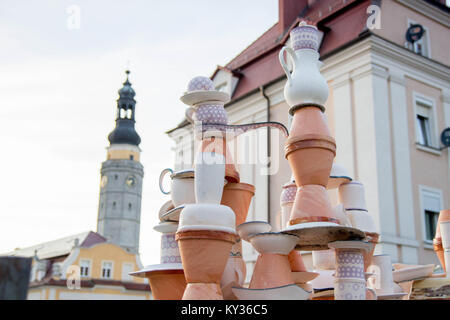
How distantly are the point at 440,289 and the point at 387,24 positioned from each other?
11315 millimetres

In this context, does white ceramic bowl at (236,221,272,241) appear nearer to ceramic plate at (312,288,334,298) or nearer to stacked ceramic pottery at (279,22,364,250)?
stacked ceramic pottery at (279,22,364,250)

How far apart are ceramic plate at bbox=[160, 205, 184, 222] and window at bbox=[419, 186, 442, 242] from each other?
10.9 meters

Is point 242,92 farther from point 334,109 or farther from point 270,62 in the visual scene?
point 334,109

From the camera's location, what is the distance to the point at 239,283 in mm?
3332

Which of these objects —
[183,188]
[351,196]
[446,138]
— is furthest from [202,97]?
[446,138]

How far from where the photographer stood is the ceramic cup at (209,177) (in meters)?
3.00

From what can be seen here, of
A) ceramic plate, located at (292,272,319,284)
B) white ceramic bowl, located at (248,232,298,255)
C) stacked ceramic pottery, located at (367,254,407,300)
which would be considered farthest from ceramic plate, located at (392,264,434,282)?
white ceramic bowl, located at (248,232,298,255)

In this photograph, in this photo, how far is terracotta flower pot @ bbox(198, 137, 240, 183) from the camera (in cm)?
329

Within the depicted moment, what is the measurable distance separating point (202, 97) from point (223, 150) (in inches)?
14.6

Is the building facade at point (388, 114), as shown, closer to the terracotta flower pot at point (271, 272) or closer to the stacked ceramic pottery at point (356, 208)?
the stacked ceramic pottery at point (356, 208)

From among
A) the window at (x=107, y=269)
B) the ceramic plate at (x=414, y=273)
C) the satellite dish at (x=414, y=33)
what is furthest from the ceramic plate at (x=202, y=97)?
the window at (x=107, y=269)

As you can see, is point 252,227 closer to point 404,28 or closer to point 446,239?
point 446,239

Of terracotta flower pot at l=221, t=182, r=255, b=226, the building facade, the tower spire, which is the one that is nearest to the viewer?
terracotta flower pot at l=221, t=182, r=255, b=226
